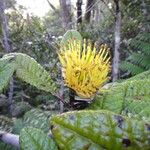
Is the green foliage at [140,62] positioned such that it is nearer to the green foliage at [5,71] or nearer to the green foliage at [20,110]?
the green foliage at [20,110]

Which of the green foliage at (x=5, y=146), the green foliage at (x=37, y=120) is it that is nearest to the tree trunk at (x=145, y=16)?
the green foliage at (x=37, y=120)

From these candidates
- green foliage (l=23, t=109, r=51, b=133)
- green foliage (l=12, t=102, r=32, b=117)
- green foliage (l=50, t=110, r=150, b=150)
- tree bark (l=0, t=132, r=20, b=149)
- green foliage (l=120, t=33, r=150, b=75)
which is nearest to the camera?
green foliage (l=50, t=110, r=150, b=150)

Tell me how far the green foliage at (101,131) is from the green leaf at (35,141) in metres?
0.06

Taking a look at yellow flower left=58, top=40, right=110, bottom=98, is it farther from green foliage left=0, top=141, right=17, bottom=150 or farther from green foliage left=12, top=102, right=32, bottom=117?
green foliage left=12, top=102, right=32, bottom=117

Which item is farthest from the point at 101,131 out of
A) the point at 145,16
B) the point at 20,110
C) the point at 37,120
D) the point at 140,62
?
the point at 145,16

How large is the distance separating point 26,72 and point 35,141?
1.26 ft

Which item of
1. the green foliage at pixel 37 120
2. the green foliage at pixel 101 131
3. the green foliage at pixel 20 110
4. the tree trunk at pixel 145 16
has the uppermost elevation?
the tree trunk at pixel 145 16

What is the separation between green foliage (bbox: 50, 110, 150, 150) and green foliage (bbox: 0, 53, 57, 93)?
38 centimetres

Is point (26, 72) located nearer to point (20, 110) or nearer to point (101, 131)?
point (101, 131)

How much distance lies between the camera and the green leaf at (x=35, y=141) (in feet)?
3.19

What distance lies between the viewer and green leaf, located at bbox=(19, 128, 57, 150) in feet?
3.19

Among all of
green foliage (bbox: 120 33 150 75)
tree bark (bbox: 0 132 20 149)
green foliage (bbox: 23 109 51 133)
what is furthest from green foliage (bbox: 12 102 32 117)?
tree bark (bbox: 0 132 20 149)

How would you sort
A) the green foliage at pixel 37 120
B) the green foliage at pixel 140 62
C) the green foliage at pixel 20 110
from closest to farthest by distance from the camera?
1. the green foliage at pixel 37 120
2. the green foliage at pixel 20 110
3. the green foliage at pixel 140 62

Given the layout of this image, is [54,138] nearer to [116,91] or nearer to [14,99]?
[116,91]
